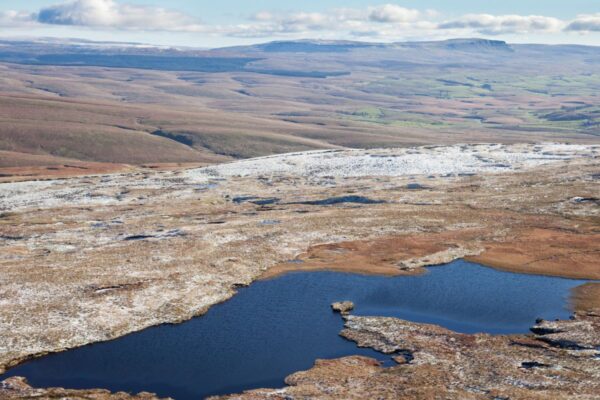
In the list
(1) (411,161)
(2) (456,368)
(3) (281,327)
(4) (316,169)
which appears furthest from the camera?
(1) (411,161)

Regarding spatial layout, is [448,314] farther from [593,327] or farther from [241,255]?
[241,255]

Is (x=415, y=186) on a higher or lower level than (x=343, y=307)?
higher

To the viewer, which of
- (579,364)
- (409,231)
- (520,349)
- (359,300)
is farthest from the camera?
(409,231)

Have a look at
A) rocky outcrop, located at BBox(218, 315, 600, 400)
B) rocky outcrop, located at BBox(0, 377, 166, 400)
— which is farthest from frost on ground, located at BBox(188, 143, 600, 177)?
rocky outcrop, located at BBox(0, 377, 166, 400)

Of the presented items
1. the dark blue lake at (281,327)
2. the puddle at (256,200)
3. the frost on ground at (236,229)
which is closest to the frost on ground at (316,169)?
the frost on ground at (236,229)

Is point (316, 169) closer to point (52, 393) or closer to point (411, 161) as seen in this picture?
point (411, 161)

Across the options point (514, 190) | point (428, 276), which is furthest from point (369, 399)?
point (514, 190)

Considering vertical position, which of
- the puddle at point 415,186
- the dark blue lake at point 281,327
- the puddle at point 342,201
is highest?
the puddle at point 415,186

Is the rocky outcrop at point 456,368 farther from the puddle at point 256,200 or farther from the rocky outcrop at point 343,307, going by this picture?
the puddle at point 256,200

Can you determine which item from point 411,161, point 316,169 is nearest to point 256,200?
point 316,169
